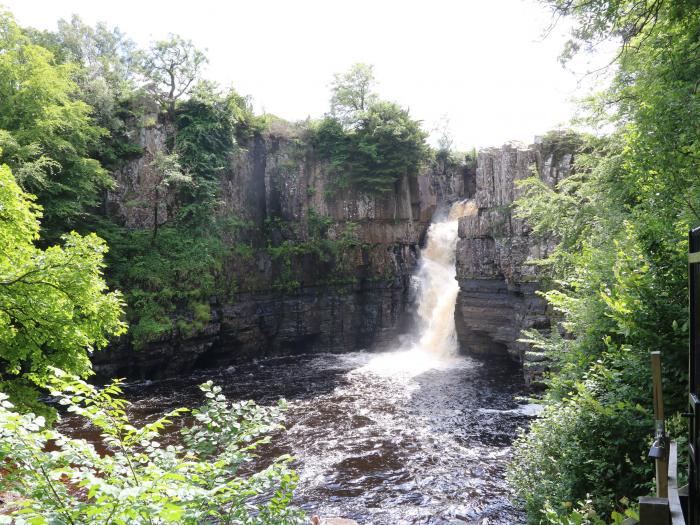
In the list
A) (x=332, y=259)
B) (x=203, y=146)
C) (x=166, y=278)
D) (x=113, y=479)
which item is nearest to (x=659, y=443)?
(x=113, y=479)

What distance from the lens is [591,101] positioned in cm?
1095

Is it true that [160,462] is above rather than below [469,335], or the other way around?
above

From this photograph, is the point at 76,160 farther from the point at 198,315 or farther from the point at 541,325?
the point at 541,325

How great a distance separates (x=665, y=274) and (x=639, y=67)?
491 centimetres

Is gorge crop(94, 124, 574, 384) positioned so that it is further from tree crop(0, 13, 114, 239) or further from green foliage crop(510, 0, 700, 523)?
green foliage crop(510, 0, 700, 523)

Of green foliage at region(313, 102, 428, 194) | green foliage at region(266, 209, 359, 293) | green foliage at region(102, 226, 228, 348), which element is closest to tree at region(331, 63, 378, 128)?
green foliage at region(313, 102, 428, 194)

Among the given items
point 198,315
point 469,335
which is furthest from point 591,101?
point 198,315

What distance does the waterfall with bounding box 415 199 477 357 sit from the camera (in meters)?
26.1

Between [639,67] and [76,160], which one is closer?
[639,67]

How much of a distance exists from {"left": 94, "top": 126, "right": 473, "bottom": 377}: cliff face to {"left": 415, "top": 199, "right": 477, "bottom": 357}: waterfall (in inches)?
45.3

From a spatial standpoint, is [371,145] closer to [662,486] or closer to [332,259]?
[332,259]

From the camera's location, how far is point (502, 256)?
21.9 m

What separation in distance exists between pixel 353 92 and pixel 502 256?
16728 mm

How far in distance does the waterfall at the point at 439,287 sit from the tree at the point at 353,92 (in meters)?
10.1
